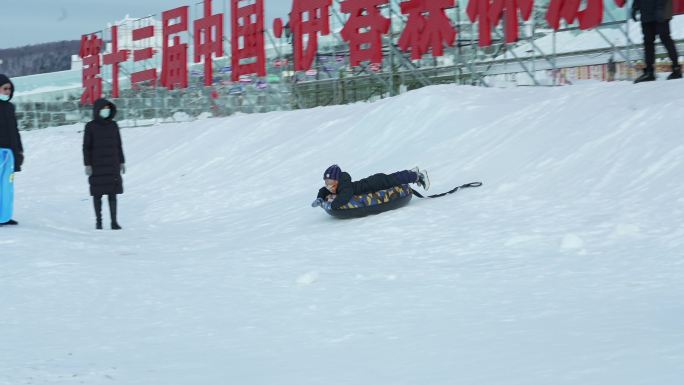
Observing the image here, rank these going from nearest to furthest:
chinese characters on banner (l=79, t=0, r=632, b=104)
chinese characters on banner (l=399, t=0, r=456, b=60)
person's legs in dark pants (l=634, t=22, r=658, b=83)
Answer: person's legs in dark pants (l=634, t=22, r=658, b=83)
chinese characters on banner (l=79, t=0, r=632, b=104)
chinese characters on banner (l=399, t=0, r=456, b=60)

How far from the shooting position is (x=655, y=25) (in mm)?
10516

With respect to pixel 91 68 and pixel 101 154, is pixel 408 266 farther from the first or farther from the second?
pixel 91 68

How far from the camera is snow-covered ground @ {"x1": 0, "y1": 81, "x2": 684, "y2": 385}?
13.3 ft

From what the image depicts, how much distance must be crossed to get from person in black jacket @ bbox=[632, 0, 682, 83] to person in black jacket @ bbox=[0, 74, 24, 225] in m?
6.95

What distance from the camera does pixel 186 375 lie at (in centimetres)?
393

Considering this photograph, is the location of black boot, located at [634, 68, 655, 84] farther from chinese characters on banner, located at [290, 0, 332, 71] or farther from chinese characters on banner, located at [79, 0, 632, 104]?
chinese characters on banner, located at [290, 0, 332, 71]

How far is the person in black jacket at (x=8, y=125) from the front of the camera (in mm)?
9102

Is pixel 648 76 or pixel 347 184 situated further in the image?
pixel 648 76

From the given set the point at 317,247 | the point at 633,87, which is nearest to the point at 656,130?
the point at 633,87

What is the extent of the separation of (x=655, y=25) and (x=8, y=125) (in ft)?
23.5

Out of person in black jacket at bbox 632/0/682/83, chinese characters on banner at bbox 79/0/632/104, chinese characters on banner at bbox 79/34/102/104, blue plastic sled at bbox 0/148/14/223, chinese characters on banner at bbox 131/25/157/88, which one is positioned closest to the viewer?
blue plastic sled at bbox 0/148/14/223

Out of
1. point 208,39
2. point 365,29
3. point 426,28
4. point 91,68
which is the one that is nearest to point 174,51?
point 208,39

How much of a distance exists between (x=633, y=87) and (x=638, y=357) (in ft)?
24.7

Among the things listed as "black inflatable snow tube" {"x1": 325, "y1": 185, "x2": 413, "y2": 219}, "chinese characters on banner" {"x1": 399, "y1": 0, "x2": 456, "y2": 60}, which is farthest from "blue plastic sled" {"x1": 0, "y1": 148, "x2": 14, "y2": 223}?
"chinese characters on banner" {"x1": 399, "y1": 0, "x2": 456, "y2": 60}
